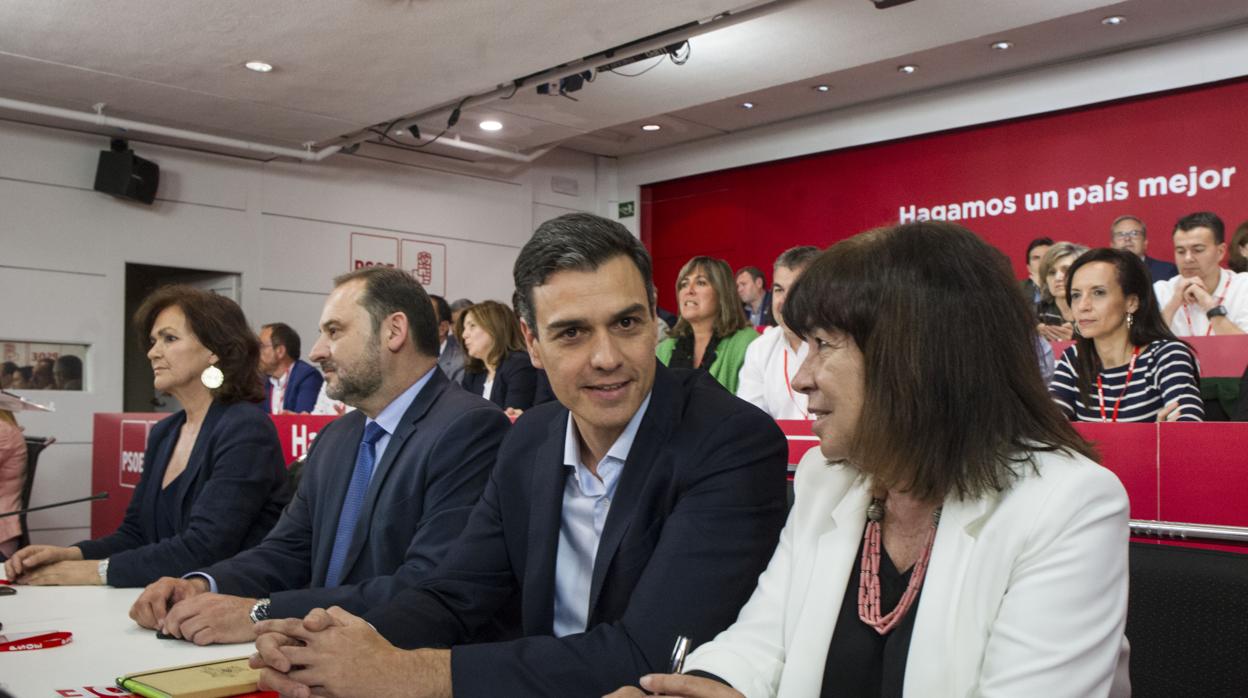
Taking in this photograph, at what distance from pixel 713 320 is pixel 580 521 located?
142 inches

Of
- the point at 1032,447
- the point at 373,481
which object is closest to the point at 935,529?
the point at 1032,447

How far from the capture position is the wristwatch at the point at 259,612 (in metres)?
1.86

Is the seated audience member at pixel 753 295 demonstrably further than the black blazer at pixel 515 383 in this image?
Yes

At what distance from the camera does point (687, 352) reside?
5.41 metres

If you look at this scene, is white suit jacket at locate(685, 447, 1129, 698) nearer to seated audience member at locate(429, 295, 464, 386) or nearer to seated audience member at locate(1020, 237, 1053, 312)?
seated audience member at locate(429, 295, 464, 386)

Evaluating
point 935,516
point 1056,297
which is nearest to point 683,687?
point 935,516

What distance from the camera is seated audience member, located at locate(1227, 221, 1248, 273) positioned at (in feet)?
20.0

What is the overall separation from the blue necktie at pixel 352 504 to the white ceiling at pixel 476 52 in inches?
153

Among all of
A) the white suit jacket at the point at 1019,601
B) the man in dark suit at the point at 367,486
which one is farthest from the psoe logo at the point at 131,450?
the white suit jacket at the point at 1019,601

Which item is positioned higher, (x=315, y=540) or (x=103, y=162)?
(x=103, y=162)

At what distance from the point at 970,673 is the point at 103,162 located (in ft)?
27.9

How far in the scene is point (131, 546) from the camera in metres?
2.93

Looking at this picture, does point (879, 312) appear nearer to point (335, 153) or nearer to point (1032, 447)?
point (1032, 447)

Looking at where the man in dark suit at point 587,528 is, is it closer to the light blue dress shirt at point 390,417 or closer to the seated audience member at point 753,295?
the light blue dress shirt at point 390,417
